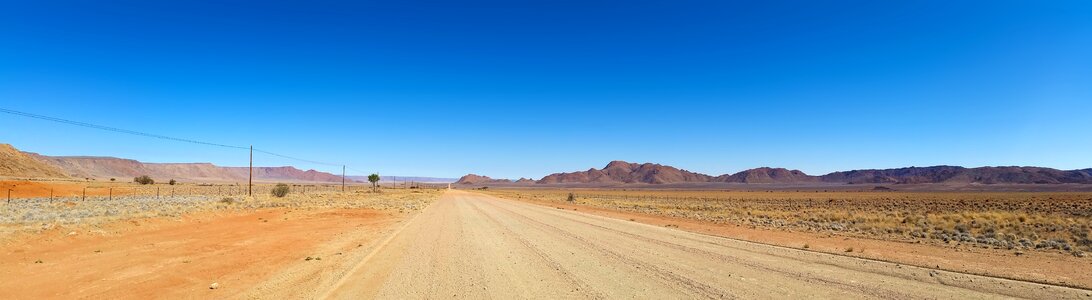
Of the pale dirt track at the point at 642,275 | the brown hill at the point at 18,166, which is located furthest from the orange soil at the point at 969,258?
the brown hill at the point at 18,166

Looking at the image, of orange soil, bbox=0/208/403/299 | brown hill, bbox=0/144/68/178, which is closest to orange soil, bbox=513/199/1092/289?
orange soil, bbox=0/208/403/299

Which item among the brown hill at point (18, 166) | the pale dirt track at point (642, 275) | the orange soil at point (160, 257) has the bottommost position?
the orange soil at point (160, 257)

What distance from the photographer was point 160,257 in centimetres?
1261

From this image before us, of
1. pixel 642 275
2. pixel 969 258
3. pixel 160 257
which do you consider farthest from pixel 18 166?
pixel 969 258

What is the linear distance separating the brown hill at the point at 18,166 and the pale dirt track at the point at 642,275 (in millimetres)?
113028

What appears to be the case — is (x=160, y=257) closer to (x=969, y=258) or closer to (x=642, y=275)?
(x=642, y=275)

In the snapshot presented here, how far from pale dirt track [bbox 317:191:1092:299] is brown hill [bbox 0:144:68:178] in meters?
113

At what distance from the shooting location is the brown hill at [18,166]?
91.0 meters

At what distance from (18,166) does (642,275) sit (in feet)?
430

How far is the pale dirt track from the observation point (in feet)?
26.3

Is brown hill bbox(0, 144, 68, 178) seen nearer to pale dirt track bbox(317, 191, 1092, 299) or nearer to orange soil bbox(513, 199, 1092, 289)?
pale dirt track bbox(317, 191, 1092, 299)

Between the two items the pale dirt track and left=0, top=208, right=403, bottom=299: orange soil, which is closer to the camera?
the pale dirt track

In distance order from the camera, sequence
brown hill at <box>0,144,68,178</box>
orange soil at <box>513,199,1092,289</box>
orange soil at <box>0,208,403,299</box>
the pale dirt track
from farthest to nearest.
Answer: brown hill at <box>0,144,68,178</box> < orange soil at <box>513,199,1092,289</box> < orange soil at <box>0,208,403,299</box> < the pale dirt track

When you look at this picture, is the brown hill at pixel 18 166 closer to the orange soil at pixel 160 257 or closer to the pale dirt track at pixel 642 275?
the orange soil at pixel 160 257
